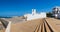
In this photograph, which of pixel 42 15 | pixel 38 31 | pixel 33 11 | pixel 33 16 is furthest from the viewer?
pixel 42 15

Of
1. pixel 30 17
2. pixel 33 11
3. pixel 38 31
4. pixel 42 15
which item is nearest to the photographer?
pixel 38 31

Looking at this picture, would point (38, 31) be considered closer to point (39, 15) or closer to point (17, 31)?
point (17, 31)

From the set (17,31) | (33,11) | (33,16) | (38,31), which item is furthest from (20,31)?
(33,11)

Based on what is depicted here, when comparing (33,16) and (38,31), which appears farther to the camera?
(33,16)

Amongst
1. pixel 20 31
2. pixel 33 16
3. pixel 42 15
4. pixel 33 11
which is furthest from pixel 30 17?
pixel 20 31

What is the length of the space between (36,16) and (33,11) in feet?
5.75

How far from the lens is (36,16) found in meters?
26.9

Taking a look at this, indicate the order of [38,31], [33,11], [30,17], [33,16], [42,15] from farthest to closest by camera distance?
[42,15] → [33,11] → [33,16] → [30,17] → [38,31]

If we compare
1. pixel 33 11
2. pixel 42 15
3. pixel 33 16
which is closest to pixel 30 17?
pixel 33 16

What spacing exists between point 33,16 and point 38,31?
50.8 ft

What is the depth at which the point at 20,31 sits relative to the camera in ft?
34.3

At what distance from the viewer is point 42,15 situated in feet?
98.2

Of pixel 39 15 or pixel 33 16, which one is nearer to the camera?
pixel 33 16

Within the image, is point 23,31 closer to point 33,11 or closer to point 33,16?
point 33,16
